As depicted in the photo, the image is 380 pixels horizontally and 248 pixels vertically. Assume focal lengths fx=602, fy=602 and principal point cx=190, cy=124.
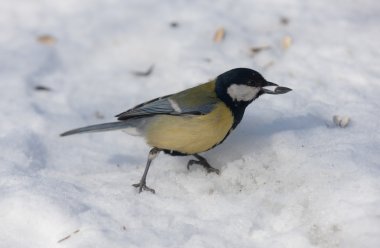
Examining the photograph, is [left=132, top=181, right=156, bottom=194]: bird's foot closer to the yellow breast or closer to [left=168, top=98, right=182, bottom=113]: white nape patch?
the yellow breast

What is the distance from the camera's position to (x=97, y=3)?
5.71 m

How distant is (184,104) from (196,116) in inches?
5.6

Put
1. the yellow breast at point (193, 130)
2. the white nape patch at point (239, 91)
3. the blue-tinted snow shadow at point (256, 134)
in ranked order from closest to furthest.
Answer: the yellow breast at point (193, 130)
the white nape patch at point (239, 91)
the blue-tinted snow shadow at point (256, 134)

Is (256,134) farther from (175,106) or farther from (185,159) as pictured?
(175,106)

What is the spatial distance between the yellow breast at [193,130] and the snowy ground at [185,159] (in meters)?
0.24

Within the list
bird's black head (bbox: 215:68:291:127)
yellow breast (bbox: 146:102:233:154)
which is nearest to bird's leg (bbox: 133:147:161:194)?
yellow breast (bbox: 146:102:233:154)

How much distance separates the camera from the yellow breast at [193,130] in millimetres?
3623

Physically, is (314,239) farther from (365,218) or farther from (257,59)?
(257,59)

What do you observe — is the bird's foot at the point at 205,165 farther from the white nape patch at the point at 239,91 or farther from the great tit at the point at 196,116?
the white nape patch at the point at 239,91

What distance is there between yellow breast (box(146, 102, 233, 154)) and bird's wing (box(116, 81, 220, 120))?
0.13 feet

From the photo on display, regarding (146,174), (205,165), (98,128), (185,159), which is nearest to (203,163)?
(205,165)

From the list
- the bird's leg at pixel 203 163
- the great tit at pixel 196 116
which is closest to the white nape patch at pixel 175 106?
the great tit at pixel 196 116

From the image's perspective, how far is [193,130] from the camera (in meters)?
3.62

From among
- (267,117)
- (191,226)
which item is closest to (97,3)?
(267,117)
